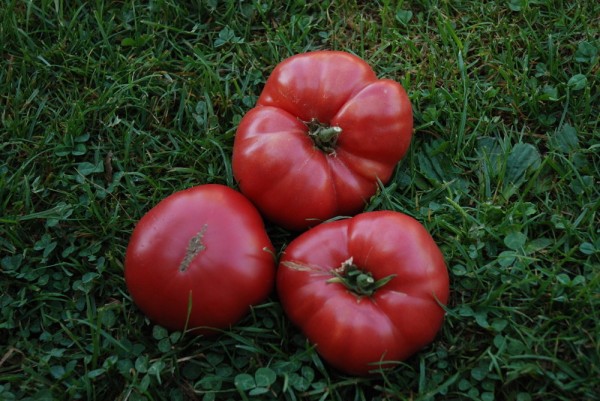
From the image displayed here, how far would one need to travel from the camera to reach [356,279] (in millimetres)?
2373

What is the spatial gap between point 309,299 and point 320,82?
2.85 feet

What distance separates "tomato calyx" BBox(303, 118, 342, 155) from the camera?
2.55 m

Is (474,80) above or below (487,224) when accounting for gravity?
above

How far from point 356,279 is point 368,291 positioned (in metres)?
0.06

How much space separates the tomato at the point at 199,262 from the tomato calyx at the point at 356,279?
0.31 metres

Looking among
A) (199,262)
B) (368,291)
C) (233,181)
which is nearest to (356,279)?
(368,291)

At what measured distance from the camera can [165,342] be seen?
8.37 feet

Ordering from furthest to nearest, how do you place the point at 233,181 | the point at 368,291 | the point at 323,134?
1. the point at 233,181
2. the point at 323,134
3. the point at 368,291

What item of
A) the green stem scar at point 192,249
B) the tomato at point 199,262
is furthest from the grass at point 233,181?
the green stem scar at point 192,249

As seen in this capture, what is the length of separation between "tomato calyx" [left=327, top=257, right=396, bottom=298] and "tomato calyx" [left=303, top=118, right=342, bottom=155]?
0.47 m

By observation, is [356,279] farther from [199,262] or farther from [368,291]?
[199,262]

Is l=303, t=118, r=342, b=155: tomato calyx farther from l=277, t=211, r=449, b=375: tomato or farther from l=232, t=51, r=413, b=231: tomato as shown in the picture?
l=277, t=211, r=449, b=375: tomato

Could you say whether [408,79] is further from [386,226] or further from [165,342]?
Result: [165,342]

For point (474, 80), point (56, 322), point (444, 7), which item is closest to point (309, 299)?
point (56, 322)
